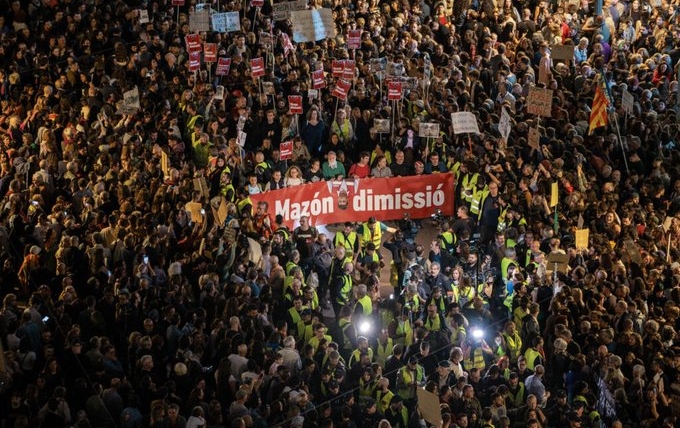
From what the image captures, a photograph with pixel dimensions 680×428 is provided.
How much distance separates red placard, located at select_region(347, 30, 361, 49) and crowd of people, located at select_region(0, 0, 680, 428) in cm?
25

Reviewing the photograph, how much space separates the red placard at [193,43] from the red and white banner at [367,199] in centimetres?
348

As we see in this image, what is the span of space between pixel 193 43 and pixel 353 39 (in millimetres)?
2959

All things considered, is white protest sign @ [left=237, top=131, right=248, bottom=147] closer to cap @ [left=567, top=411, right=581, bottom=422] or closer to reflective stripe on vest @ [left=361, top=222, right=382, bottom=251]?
reflective stripe on vest @ [left=361, top=222, right=382, bottom=251]

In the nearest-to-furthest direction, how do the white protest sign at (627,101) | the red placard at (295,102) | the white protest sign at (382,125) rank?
the red placard at (295,102)
the white protest sign at (382,125)
the white protest sign at (627,101)

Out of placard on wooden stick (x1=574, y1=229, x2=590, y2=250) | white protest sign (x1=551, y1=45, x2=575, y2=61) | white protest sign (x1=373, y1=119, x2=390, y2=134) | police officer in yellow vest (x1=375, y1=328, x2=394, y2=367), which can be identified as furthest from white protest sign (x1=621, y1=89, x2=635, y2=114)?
police officer in yellow vest (x1=375, y1=328, x2=394, y2=367)

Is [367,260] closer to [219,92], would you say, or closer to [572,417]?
[219,92]

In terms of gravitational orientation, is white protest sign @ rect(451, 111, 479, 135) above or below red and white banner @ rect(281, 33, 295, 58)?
below

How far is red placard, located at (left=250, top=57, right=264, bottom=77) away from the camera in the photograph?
25125 millimetres

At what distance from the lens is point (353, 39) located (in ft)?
88.8

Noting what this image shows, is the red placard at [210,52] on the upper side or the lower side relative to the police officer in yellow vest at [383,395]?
upper

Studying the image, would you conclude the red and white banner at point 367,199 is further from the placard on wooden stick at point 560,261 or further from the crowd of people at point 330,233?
the placard on wooden stick at point 560,261

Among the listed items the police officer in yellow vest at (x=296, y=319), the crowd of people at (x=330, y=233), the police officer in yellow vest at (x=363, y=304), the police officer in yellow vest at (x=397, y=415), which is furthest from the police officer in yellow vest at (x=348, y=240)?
the police officer in yellow vest at (x=397, y=415)

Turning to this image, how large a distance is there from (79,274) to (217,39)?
7125 millimetres

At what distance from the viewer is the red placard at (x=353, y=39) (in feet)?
88.6
